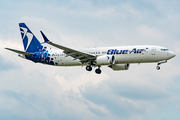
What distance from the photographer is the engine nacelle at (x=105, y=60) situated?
52.2m

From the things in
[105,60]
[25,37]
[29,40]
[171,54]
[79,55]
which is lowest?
[105,60]

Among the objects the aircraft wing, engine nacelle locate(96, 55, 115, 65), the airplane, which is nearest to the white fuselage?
the airplane

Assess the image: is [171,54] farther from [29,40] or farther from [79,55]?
[29,40]

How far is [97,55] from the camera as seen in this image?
54219 millimetres

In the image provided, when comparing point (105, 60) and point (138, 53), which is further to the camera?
point (105, 60)

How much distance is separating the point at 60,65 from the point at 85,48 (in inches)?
208

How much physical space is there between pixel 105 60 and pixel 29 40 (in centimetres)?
1663

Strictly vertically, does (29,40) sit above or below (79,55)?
above

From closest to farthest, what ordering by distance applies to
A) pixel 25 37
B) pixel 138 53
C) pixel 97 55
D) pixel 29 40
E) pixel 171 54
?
pixel 138 53, pixel 171 54, pixel 97 55, pixel 29 40, pixel 25 37

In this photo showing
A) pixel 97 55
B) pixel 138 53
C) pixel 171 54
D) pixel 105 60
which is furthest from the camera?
pixel 97 55

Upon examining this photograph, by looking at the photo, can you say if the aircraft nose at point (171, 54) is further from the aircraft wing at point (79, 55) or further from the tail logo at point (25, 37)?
the tail logo at point (25, 37)

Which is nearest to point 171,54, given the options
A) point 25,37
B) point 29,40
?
point 29,40

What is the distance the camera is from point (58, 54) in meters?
57.2

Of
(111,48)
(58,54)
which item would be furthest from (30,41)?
(111,48)
